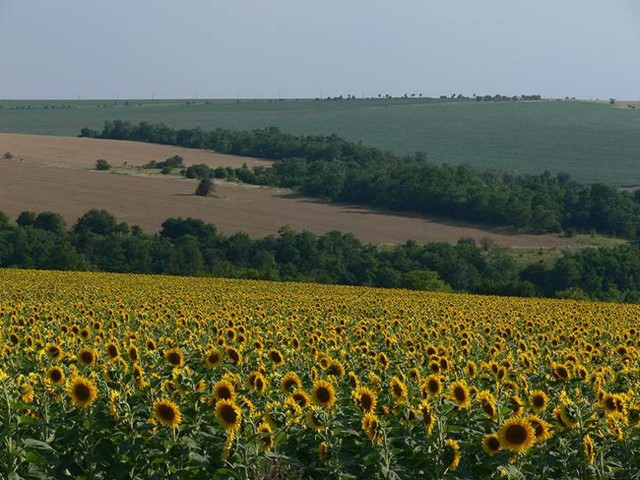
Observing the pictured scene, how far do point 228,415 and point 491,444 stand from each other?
5.27 ft

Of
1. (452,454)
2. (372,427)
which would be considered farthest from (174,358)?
(452,454)

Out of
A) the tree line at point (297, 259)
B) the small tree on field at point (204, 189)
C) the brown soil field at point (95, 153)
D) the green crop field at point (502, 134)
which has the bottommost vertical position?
the tree line at point (297, 259)

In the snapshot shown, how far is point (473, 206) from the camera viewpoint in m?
88.5

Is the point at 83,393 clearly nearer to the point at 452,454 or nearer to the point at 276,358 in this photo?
the point at 452,454

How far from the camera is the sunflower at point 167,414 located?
21.2 feet

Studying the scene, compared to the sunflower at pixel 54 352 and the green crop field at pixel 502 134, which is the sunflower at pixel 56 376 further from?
the green crop field at pixel 502 134

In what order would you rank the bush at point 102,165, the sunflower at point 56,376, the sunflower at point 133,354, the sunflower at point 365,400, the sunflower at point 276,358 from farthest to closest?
the bush at point 102,165, the sunflower at point 276,358, the sunflower at point 133,354, the sunflower at point 56,376, the sunflower at point 365,400

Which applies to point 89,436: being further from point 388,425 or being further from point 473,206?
point 473,206

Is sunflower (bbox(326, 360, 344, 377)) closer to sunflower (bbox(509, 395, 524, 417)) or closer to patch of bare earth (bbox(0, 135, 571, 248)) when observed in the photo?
sunflower (bbox(509, 395, 524, 417))

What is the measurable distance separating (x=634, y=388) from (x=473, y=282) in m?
48.9

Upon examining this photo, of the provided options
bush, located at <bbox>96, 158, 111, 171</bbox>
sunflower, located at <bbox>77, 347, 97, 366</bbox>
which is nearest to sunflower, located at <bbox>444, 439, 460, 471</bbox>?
sunflower, located at <bbox>77, 347, 97, 366</bbox>

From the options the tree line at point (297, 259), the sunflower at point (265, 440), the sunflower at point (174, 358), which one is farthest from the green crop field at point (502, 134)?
the sunflower at point (265, 440)

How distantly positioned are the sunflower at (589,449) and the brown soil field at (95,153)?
328ft

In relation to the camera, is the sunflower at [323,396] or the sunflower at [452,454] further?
the sunflower at [323,396]
